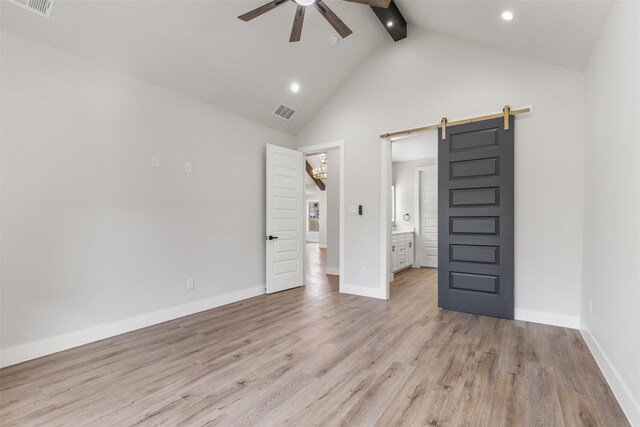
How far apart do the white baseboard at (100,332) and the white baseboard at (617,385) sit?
157 inches

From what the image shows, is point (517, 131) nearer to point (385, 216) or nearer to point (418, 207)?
point (385, 216)

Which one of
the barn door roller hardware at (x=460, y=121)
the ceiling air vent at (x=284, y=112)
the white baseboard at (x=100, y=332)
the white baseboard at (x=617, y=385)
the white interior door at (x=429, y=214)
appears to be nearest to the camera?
the white baseboard at (x=617, y=385)

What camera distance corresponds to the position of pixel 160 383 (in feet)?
7.53

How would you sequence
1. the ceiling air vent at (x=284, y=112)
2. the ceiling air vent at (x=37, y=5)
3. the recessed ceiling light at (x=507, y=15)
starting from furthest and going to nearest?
the ceiling air vent at (x=284, y=112) → the recessed ceiling light at (x=507, y=15) → the ceiling air vent at (x=37, y=5)

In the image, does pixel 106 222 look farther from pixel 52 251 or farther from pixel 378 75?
pixel 378 75

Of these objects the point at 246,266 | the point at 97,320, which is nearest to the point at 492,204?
the point at 246,266

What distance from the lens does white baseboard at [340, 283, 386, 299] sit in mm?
4637

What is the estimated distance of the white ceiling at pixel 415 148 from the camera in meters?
6.49

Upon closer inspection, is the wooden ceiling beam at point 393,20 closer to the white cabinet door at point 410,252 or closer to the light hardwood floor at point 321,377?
the light hardwood floor at point 321,377

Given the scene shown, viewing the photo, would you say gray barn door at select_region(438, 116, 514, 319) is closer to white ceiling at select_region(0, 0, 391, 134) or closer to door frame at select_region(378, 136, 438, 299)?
door frame at select_region(378, 136, 438, 299)

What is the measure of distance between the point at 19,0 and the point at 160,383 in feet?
10.4

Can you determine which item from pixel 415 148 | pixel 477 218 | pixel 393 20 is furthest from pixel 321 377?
pixel 415 148

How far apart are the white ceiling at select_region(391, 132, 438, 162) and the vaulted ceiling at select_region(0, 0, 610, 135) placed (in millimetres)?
2217

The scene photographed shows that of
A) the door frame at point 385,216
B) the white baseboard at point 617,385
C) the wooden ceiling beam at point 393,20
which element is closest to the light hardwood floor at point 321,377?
the white baseboard at point 617,385
